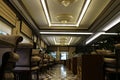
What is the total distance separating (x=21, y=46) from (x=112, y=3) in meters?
5.31

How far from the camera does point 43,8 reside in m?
8.38

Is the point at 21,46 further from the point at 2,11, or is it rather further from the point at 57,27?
the point at 57,27

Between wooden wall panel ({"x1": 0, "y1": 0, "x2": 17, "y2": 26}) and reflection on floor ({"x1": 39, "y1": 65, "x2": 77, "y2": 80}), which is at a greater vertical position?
wooden wall panel ({"x1": 0, "y1": 0, "x2": 17, "y2": 26})

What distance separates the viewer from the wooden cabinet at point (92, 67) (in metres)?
3.85

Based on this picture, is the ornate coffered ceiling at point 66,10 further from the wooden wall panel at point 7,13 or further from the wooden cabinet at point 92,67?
the wooden cabinet at point 92,67

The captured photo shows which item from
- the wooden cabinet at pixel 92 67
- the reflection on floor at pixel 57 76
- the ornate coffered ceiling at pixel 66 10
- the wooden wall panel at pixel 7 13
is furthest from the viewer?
the ornate coffered ceiling at pixel 66 10

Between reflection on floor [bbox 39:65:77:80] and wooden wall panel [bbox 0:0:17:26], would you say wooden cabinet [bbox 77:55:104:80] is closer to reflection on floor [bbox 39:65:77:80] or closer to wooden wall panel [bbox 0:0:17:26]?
reflection on floor [bbox 39:65:77:80]

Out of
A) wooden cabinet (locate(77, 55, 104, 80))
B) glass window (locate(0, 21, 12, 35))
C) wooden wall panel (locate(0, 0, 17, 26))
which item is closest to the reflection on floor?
wooden cabinet (locate(77, 55, 104, 80))

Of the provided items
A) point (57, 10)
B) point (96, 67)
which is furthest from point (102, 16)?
point (96, 67)

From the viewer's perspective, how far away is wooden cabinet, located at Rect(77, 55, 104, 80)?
151 inches

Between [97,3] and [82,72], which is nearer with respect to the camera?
[82,72]

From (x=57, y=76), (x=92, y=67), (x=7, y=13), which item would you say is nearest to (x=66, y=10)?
(x=7, y=13)

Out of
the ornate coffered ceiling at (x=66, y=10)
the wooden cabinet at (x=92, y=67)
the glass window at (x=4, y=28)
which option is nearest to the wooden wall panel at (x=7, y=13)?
the glass window at (x=4, y=28)

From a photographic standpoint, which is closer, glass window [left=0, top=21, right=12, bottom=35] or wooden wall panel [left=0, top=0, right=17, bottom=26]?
wooden wall panel [left=0, top=0, right=17, bottom=26]
